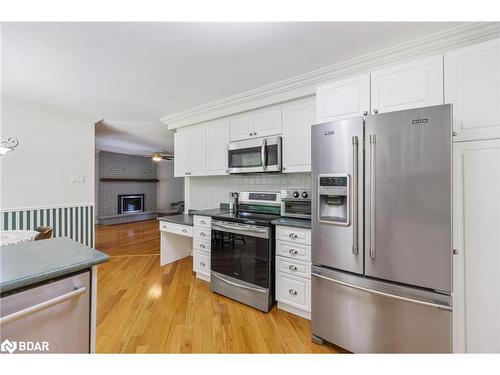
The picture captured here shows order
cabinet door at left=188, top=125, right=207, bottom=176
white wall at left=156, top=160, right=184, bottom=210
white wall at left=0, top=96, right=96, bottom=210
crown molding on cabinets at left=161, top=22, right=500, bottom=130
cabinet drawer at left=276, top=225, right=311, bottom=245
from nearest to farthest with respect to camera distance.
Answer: crown molding on cabinets at left=161, top=22, right=500, bottom=130, cabinet drawer at left=276, top=225, right=311, bottom=245, white wall at left=0, top=96, right=96, bottom=210, cabinet door at left=188, top=125, right=207, bottom=176, white wall at left=156, top=160, right=184, bottom=210

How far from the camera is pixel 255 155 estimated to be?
108 inches

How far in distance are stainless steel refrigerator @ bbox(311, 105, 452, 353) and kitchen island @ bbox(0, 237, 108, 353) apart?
1458mm

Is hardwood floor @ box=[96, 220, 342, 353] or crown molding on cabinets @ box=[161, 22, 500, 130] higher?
crown molding on cabinets @ box=[161, 22, 500, 130]

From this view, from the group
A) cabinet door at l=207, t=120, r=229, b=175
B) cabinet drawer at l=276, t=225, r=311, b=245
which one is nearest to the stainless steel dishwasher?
cabinet drawer at l=276, t=225, r=311, b=245

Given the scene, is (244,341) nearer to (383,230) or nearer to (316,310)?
(316,310)

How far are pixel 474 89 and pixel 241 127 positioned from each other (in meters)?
2.15

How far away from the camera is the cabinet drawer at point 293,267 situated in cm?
203

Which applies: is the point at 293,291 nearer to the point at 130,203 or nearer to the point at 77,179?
the point at 77,179

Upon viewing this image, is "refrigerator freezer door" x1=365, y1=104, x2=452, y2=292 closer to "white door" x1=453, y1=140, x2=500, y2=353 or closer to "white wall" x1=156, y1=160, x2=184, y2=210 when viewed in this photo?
"white door" x1=453, y1=140, x2=500, y2=353

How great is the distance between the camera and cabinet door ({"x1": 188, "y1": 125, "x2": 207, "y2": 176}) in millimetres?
3336

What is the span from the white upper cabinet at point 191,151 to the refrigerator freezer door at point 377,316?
229cm

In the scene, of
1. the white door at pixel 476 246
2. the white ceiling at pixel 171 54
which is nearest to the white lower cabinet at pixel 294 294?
the white door at pixel 476 246
